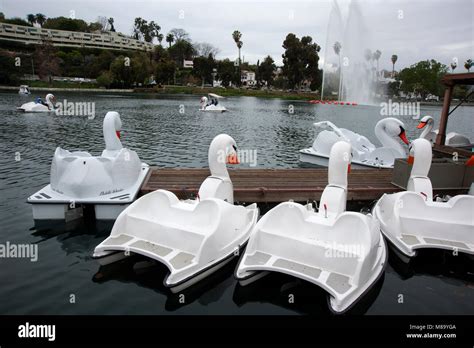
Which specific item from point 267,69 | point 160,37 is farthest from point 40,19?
point 267,69

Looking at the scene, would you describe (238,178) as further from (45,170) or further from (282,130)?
(282,130)

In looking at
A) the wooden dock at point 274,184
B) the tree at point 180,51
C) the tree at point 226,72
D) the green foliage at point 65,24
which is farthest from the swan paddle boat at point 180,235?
the green foliage at point 65,24

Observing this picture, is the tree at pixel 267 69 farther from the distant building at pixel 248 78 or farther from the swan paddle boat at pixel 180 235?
the swan paddle boat at pixel 180 235

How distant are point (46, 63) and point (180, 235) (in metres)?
76.0

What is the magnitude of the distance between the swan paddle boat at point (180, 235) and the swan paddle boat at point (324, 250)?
597mm

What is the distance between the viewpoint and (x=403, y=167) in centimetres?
972

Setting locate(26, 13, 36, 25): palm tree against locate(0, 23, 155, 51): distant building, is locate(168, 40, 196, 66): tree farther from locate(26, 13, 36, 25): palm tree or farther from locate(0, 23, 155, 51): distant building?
locate(26, 13, 36, 25): palm tree

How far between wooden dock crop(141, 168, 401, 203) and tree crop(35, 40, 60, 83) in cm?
7002

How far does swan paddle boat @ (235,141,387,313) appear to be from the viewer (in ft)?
16.5

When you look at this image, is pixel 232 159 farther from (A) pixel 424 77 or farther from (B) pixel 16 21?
(B) pixel 16 21

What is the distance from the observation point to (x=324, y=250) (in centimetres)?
544

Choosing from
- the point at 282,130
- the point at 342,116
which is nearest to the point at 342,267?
the point at 282,130

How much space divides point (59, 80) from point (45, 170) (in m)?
70.9

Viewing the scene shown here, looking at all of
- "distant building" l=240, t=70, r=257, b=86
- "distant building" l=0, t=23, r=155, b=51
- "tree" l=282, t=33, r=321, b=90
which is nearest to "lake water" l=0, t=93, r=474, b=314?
"tree" l=282, t=33, r=321, b=90
